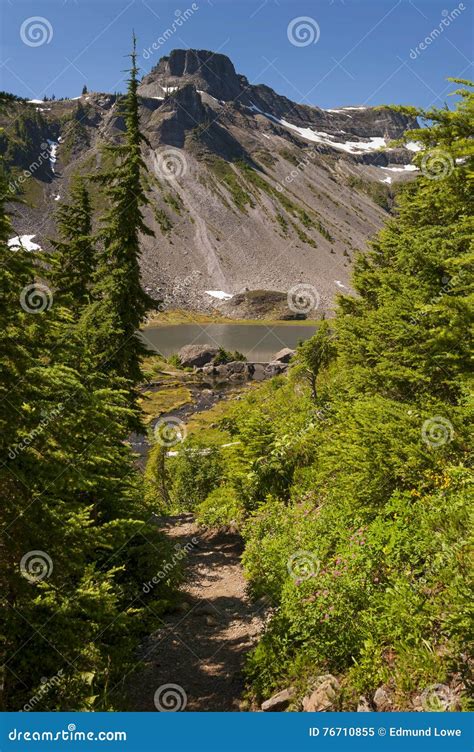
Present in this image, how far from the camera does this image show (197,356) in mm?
94875

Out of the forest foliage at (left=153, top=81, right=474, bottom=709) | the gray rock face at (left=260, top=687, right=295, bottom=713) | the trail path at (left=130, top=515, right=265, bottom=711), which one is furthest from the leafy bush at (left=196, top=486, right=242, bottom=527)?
the gray rock face at (left=260, top=687, right=295, bottom=713)

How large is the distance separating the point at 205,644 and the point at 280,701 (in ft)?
13.0

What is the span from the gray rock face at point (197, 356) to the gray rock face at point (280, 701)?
8628cm

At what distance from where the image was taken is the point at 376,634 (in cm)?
733

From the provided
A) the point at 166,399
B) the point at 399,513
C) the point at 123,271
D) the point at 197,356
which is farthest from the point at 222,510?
the point at 197,356

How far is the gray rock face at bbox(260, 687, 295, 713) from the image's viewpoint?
7.83 metres

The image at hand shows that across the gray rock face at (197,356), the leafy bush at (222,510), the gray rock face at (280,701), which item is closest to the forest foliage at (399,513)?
the gray rock face at (280,701)

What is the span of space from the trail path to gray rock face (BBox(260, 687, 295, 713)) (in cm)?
115

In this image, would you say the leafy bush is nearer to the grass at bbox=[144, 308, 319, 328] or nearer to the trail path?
the trail path

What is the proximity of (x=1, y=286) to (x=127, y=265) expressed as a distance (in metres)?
11.7

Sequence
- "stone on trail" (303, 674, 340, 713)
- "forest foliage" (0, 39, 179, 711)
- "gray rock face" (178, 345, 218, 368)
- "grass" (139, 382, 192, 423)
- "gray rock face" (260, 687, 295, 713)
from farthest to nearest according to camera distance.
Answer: "gray rock face" (178, 345, 218, 368)
"grass" (139, 382, 192, 423)
"gray rock face" (260, 687, 295, 713)
"stone on trail" (303, 674, 340, 713)
"forest foliage" (0, 39, 179, 711)

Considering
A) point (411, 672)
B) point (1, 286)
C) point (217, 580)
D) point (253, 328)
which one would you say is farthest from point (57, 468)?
point (253, 328)

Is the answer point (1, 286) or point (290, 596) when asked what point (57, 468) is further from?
point (290, 596)

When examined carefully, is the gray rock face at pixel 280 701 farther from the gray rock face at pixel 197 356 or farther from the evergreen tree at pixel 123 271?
the gray rock face at pixel 197 356
